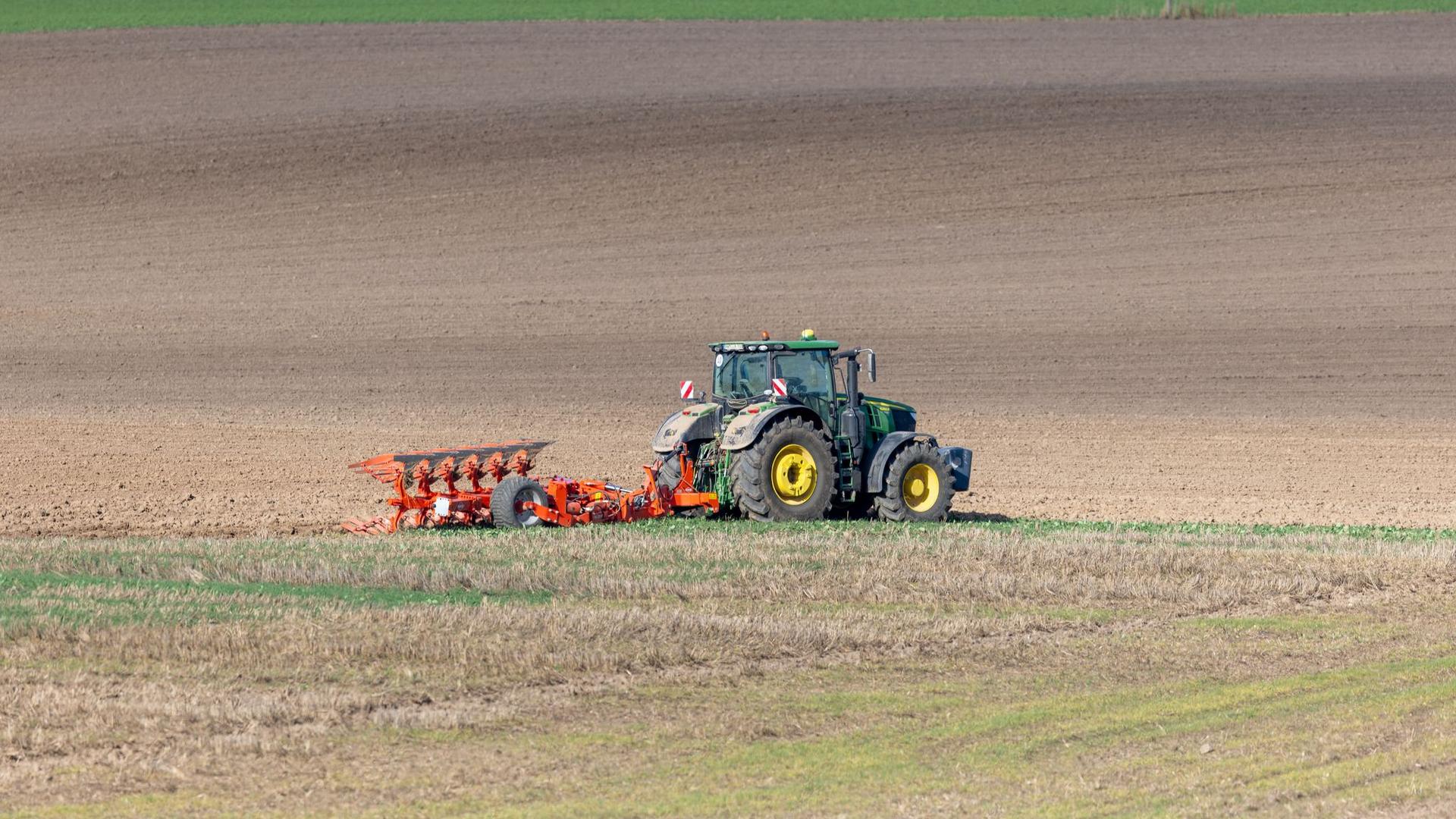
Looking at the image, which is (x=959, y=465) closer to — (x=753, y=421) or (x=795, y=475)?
(x=795, y=475)

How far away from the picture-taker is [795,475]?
14914 millimetres

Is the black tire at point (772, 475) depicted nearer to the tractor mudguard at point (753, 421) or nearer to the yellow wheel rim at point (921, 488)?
the tractor mudguard at point (753, 421)

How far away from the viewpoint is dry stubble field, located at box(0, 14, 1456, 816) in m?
7.91

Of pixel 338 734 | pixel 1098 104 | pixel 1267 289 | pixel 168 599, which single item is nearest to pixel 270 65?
pixel 1098 104

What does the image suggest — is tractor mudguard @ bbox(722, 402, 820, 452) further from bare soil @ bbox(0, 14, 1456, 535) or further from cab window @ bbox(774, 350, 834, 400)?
bare soil @ bbox(0, 14, 1456, 535)

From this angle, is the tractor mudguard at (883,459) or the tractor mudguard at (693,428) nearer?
the tractor mudguard at (883,459)

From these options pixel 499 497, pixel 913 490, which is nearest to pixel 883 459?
pixel 913 490

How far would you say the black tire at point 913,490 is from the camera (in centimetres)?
1529

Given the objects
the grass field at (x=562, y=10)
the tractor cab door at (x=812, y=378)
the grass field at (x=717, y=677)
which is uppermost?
the grass field at (x=562, y=10)

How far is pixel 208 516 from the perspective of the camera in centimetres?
1661

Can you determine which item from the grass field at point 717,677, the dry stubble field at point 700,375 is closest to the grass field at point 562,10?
the dry stubble field at point 700,375

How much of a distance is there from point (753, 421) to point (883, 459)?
136 centimetres

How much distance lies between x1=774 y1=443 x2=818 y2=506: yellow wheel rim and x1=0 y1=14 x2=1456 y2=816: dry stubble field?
708 mm

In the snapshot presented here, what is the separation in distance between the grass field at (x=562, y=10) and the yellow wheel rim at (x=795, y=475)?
1291 inches
